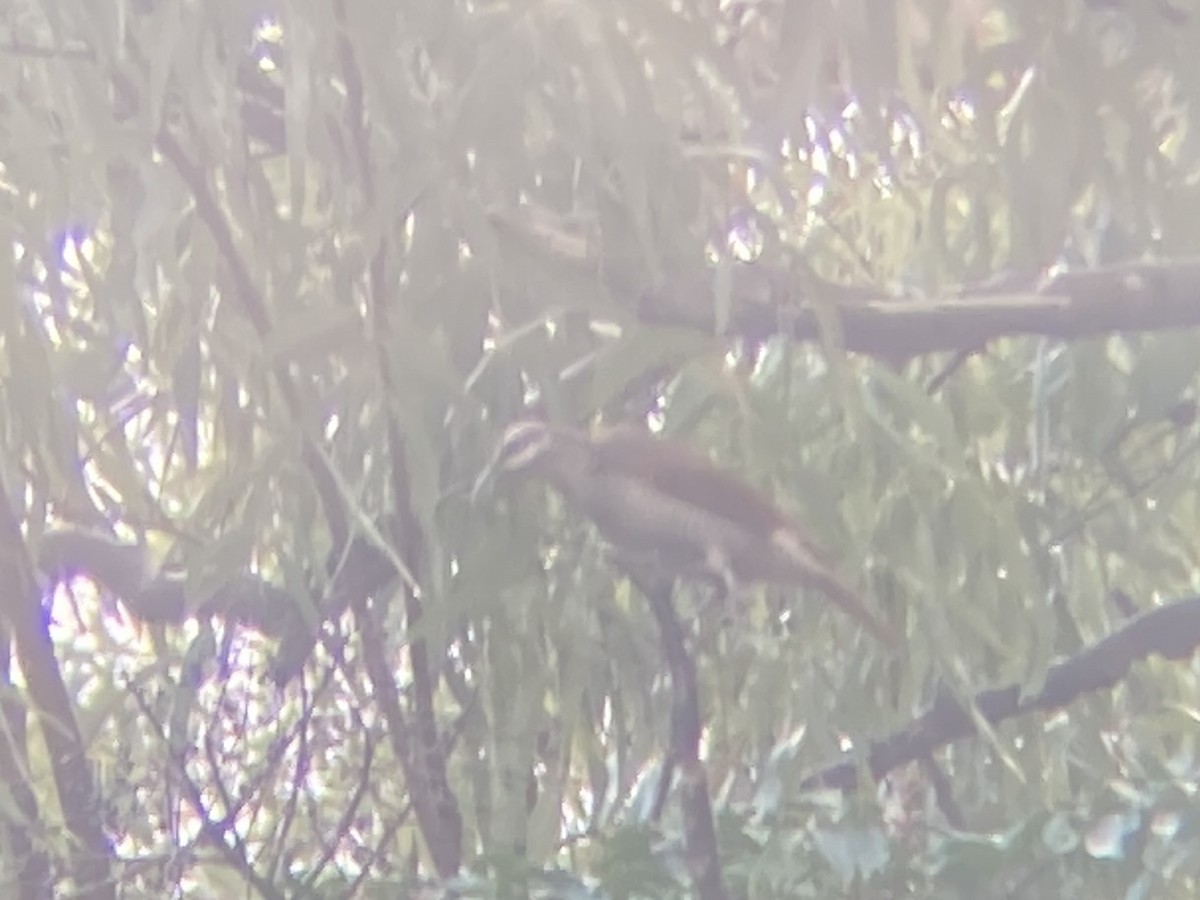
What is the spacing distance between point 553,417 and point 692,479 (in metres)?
0.07

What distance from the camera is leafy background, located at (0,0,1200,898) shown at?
529 millimetres

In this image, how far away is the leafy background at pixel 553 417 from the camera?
20.8 inches

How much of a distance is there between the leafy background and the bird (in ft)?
0.09

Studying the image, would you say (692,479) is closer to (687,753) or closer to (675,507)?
(675,507)

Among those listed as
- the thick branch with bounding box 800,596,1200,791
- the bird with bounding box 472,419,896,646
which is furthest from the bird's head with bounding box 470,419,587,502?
the thick branch with bounding box 800,596,1200,791

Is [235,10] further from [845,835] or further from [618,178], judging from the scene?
[845,835]

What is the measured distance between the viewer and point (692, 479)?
0.55 metres

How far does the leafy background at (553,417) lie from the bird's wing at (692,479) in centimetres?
3

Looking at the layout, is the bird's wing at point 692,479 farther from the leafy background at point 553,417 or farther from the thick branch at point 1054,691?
the thick branch at point 1054,691

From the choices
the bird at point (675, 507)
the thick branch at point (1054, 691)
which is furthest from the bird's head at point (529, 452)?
the thick branch at point (1054, 691)

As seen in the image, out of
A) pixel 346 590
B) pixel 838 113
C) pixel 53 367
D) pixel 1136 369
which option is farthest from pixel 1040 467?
pixel 53 367

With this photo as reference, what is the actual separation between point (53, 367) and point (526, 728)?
0.72 feet

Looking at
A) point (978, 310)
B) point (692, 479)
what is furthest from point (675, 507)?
point (978, 310)

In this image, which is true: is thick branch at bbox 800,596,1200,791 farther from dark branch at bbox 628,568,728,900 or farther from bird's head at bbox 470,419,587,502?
bird's head at bbox 470,419,587,502
